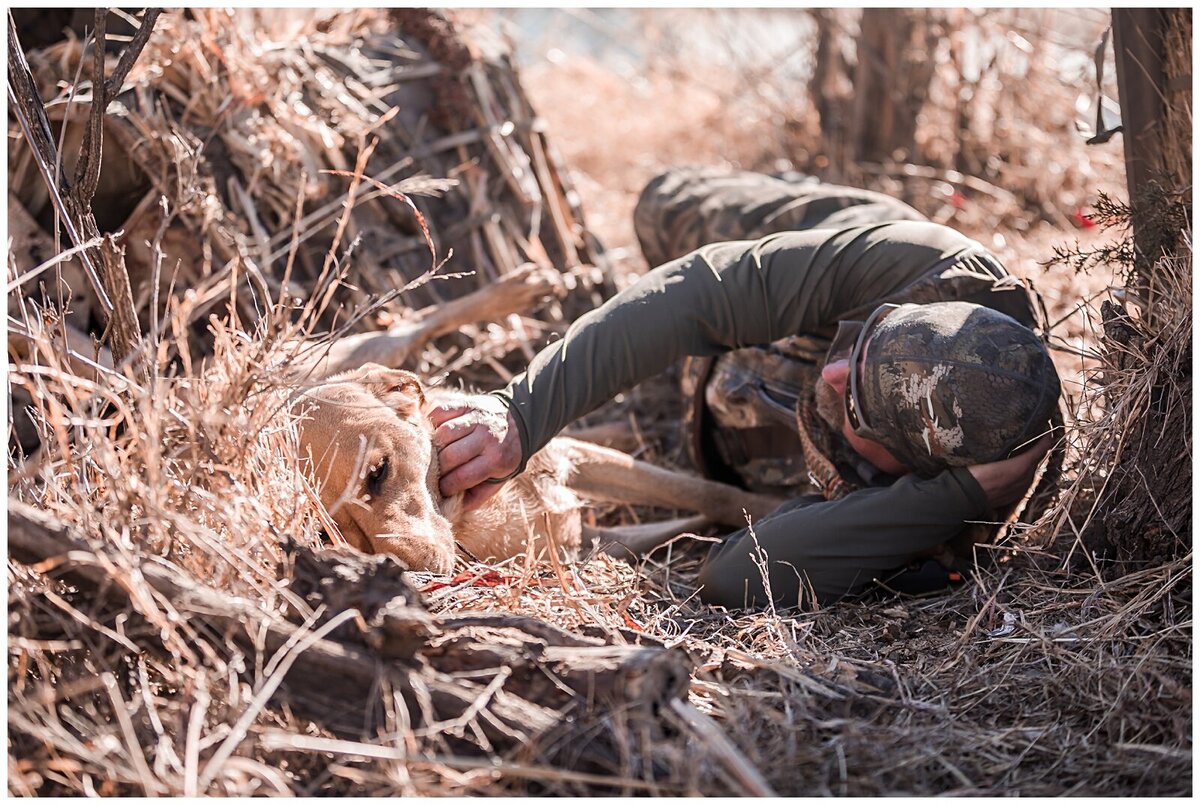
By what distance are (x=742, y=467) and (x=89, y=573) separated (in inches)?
116

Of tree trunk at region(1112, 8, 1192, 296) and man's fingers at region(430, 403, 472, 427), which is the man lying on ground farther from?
tree trunk at region(1112, 8, 1192, 296)

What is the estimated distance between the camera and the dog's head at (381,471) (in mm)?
3137

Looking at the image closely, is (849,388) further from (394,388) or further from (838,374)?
(394,388)

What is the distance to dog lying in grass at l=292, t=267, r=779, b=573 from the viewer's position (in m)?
3.16

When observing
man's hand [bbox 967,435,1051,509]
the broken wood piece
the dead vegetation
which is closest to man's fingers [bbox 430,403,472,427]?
the dead vegetation

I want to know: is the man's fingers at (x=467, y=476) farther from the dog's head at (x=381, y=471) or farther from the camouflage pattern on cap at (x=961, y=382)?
the camouflage pattern on cap at (x=961, y=382)

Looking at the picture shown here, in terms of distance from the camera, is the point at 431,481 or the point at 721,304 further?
the point at 721,304

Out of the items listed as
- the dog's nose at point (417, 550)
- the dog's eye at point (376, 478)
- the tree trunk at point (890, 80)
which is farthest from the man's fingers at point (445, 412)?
the tree trunk at point (890, 80)

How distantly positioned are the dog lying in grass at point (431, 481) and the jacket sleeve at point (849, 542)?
0.43 m

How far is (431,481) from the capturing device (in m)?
3.36

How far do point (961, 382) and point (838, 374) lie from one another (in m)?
0.48

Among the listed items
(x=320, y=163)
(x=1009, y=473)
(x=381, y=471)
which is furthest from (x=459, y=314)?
(x=1009, y=473)

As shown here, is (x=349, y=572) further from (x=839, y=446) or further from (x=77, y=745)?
(x=839, y=446)

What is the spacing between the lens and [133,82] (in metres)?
4.19
